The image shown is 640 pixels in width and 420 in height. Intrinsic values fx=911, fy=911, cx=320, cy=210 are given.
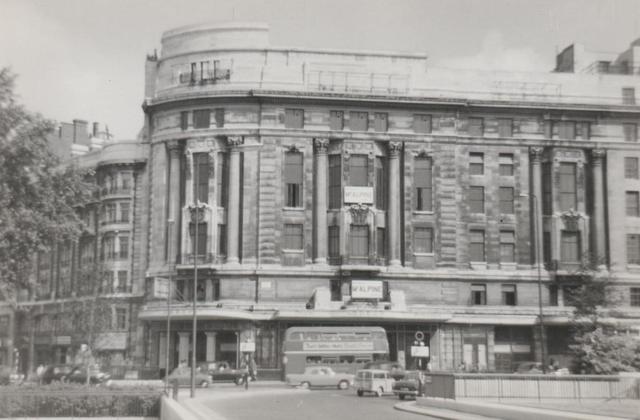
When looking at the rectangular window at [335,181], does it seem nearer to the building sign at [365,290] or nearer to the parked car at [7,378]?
the building sign at [365,290]

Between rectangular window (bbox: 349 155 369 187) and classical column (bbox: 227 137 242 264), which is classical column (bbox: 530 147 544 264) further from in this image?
classical column (bbox: 227 137 242 264)

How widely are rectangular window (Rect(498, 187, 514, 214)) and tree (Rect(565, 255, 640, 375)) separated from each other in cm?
798

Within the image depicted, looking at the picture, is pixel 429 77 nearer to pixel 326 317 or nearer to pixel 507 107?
pixel 507 107

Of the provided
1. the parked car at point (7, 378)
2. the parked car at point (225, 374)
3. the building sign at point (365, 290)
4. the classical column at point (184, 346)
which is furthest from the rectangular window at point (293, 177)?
the parked car at point (7, 378)

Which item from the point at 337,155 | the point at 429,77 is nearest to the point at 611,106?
the point at 429,77

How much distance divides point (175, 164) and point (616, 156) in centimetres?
3881

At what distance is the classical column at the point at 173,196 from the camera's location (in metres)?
77.9

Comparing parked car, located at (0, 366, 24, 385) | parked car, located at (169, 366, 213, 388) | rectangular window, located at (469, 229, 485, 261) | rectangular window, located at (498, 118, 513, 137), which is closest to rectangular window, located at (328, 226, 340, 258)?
rectangular window, located at (469, 229, 485, 261)

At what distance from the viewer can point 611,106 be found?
263 feet

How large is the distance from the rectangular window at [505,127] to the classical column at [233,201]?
75.3 ft

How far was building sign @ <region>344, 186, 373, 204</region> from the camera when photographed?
7656cm

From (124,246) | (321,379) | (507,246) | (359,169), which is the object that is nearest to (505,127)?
(507,246)

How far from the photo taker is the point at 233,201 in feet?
252

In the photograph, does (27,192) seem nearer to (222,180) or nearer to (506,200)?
(222,180)
